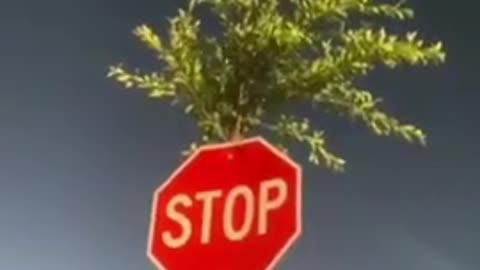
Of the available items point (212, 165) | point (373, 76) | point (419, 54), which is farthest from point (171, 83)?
point (373, 76)

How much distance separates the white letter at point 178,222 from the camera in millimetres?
1201

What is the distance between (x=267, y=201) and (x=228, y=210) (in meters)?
0.05

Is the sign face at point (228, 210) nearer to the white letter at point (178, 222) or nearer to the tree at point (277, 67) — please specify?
the white letter at point (178, 222)

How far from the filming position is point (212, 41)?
1.42 meters

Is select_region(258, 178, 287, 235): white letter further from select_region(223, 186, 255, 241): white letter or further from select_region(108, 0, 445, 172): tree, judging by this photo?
select_region(108, 0, 445, 172): tree

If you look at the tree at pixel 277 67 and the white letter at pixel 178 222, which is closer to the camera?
the white letter at pixel 178 222

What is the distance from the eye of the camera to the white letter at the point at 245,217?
1168 millimetres

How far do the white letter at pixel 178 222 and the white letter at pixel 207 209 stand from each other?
2cm

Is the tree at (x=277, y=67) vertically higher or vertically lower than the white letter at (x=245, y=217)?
higher

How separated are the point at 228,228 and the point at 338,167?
0.22m

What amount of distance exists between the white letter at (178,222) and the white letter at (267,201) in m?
0.09

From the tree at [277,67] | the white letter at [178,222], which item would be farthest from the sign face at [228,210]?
the tree at [277,67]

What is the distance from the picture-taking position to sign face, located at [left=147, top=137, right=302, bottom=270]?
116cm

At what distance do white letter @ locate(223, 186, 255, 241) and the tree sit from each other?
0.17 m
